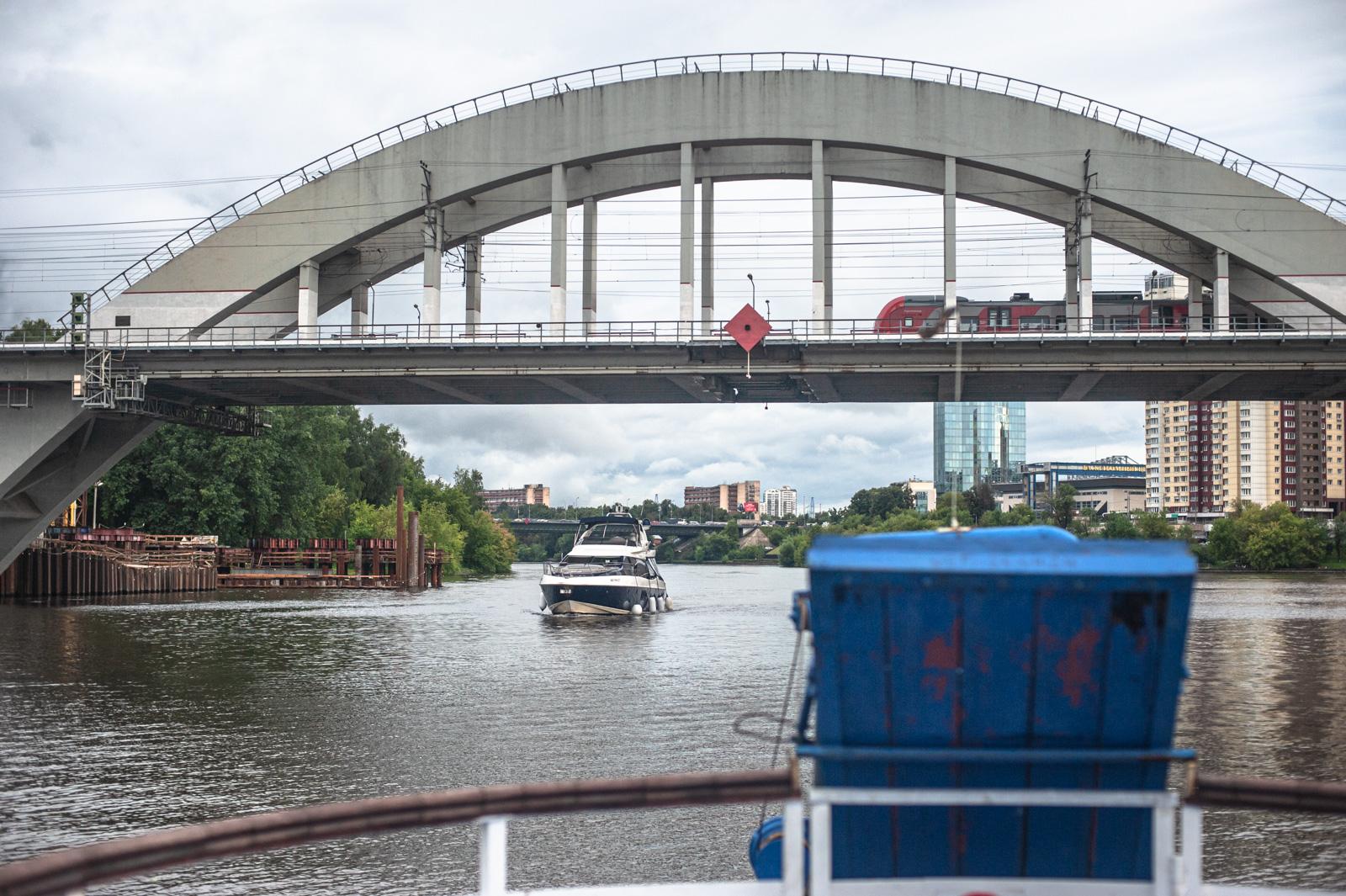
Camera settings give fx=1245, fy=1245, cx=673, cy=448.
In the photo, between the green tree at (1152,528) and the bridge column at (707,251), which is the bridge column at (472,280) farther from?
the green tree at (1152,528)

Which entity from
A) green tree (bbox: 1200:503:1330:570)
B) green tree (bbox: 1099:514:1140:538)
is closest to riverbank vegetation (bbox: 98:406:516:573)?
green tree (bbox: 1099:514:1140:538)

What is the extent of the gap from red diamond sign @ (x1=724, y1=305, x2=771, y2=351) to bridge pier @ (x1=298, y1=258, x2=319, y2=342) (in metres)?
15.8

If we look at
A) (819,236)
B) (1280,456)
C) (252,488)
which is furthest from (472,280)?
(1280,456)

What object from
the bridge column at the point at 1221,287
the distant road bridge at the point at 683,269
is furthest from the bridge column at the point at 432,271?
the bridge column at the point at 1221,287

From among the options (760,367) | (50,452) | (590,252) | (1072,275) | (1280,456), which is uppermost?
(590,252)

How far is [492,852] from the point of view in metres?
5.20

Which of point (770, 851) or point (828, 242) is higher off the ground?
point (828, 242)

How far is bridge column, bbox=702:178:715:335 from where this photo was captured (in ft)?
138

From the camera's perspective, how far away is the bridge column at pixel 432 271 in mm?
41250

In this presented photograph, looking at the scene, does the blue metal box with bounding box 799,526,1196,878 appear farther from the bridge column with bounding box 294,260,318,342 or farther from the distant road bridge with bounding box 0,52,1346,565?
the bridge column with bounding box 294,260,318,342

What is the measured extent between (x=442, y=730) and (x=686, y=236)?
23.7 m

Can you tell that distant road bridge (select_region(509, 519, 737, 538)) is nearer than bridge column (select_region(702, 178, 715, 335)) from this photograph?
No

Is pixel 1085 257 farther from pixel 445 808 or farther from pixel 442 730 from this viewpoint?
pixel 445 808

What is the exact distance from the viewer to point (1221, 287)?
126 ft
